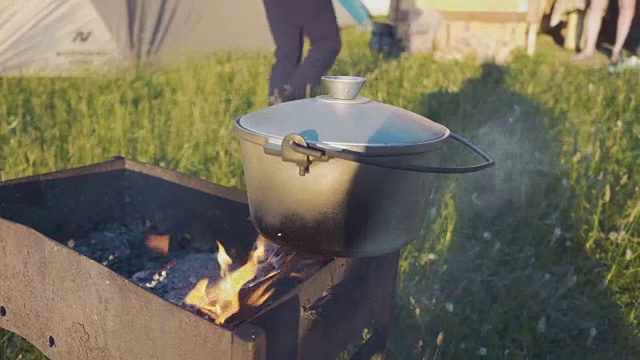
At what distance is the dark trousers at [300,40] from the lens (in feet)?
11.2

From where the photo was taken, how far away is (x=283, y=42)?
3543mm

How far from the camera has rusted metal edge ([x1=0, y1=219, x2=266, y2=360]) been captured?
1324 mm

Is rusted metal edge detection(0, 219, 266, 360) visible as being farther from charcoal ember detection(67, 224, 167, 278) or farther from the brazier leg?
the brazier leg

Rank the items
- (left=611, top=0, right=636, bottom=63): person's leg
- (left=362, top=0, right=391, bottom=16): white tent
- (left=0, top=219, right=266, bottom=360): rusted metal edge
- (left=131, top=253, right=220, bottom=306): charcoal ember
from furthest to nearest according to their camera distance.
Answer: (left=362, top=0, right=391, bottom=16): white tent → (left=611, top=0, right=636, bottom=63): person's leg → (left=131, top=253, right=220, bottom=306): charcoal ember → (left=0, top=219, right=266, bottom=360): rusted metal edge

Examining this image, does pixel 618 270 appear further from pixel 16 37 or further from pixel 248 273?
pixel 16 37

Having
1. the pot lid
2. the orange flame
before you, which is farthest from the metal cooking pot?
the orange flame

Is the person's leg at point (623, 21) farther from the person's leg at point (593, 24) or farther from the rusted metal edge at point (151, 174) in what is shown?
the rusted metal edge at point (151, 174)

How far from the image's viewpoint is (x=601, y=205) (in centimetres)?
296

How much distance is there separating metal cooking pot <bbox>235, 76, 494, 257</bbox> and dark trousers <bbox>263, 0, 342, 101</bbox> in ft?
6.29

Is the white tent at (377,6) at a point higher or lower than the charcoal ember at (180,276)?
higher

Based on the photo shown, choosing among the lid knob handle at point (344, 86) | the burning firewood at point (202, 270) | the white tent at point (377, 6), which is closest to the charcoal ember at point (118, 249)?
the burning firewood at point (202, 270)

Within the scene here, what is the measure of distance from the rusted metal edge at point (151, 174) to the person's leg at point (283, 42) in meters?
1.11

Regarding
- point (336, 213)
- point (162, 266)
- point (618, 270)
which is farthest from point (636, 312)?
point (162, 266)

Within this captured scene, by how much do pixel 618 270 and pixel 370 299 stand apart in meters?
1.51
